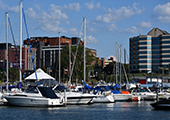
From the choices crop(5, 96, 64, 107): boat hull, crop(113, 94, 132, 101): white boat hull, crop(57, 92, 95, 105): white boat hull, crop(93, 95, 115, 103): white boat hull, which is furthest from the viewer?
crop(113, 94, 132, 101): white boat hull

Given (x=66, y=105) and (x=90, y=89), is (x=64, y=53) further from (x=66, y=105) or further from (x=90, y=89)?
(x=66, y=105)

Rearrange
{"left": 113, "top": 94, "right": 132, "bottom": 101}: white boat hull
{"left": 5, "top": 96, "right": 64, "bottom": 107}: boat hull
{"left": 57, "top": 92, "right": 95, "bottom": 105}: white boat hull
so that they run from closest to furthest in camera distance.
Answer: {"left": 5, "top": 96, "right": 64, "bottom": 107}: boat hull → {"left": 57, "top": 92, "right": 95, "bottom": 105}: white boat hull → {"left": 113, "top": 94, "right": 132, "bottom": 101}: white boat hull

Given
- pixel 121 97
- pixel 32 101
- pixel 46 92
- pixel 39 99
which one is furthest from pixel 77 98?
pixel 121 97

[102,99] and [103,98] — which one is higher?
[103,98]

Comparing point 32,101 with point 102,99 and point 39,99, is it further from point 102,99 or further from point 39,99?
point 102,99

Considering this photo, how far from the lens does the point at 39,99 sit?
1905 inches

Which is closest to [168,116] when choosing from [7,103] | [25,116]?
[25,116]

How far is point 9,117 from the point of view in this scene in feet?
127

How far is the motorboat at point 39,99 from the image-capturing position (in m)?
48.3

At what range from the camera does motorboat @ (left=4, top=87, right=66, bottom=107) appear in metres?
48.3

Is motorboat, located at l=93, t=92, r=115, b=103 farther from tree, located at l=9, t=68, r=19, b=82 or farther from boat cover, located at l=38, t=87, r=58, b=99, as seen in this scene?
tree, located at l=9, t=68, r=19, b=82

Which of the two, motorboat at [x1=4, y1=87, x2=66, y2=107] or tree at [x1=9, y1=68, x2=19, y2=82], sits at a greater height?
tree at [x1=9, y1=68, x2=19, y2=82]

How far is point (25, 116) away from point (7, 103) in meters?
13.0

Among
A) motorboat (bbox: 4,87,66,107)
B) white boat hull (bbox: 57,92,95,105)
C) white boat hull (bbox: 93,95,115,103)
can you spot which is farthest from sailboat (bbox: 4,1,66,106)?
white boat hull (bbox: 93,95,115,103)
